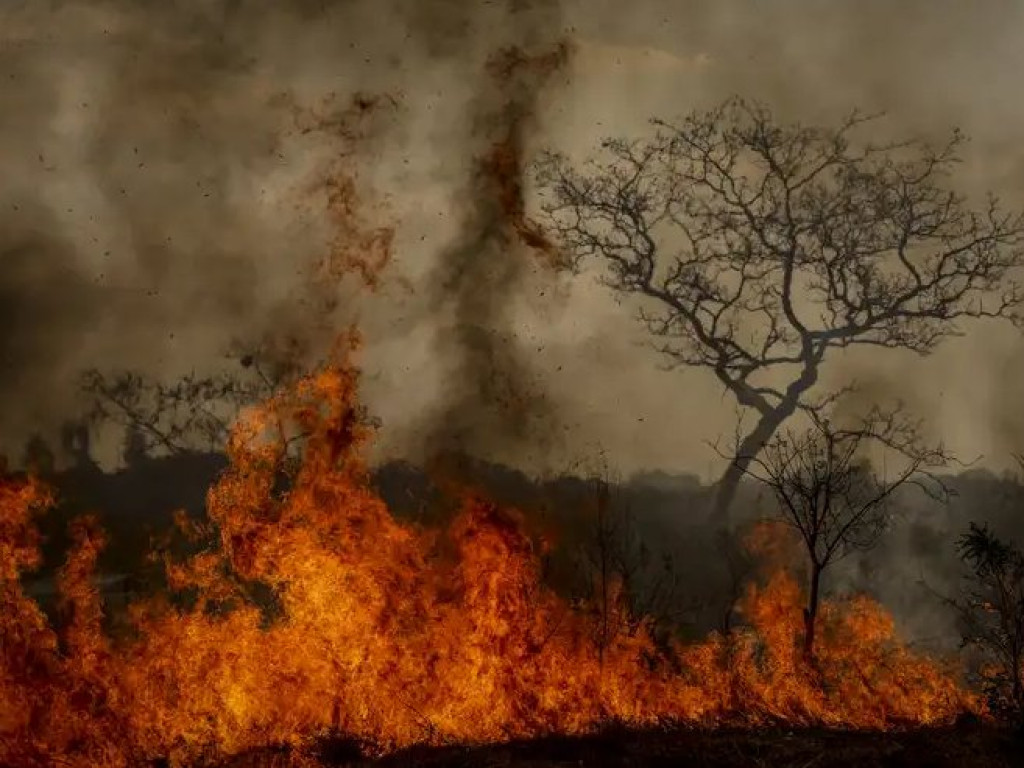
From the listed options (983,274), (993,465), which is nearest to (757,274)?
(983,274)

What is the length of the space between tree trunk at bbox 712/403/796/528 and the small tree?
10.2 ft

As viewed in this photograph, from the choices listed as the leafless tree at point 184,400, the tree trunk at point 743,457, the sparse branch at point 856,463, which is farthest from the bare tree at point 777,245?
the leafless tree at point 184,400

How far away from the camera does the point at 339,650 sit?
11273mm

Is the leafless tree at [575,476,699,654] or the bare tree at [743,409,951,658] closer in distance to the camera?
the leafless tree at [575,476,699,654]

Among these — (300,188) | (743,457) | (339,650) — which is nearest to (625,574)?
(743,457)

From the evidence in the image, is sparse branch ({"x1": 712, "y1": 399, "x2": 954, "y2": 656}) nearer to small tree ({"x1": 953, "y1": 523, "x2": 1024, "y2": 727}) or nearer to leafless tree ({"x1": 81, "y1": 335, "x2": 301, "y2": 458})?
small tree ({"x1": 953, "y1": 523, "x2": 1024, "y2": 727})

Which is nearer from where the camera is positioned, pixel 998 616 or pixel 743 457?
pixel 998 616

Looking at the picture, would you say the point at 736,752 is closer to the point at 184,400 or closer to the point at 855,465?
the point at 855,465

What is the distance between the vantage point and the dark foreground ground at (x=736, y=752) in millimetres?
9297

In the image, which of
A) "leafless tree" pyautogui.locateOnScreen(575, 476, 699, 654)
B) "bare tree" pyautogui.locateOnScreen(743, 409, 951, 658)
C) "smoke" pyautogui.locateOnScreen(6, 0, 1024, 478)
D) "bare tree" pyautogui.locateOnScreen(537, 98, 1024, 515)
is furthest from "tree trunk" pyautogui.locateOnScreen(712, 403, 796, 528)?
"smoke" pyautogui.locateOnScreen(6, 0, 1024, 478)

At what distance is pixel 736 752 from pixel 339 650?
4.63m

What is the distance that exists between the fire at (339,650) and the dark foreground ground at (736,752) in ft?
2.58

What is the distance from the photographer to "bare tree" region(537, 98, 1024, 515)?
14281 millimetres

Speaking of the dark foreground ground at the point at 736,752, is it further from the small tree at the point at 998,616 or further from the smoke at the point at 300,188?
the smoke at the point at 300,188
